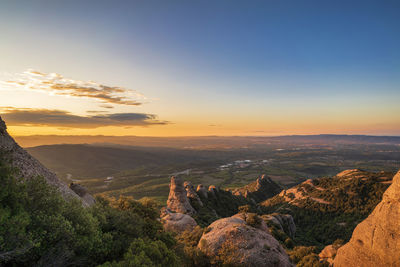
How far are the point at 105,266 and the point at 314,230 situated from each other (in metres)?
75.9

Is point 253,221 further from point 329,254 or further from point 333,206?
point 333,206

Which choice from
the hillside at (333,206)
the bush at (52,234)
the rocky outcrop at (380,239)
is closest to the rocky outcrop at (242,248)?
the bush at (52,234)

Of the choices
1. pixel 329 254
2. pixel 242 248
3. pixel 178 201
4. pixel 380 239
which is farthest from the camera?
pixel 178 201

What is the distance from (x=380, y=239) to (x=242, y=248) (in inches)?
631

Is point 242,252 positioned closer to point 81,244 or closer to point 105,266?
point 105,266

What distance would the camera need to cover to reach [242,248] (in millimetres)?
21719

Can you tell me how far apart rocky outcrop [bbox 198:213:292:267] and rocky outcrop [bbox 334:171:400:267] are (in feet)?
27.8

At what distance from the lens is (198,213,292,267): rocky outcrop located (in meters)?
20.7

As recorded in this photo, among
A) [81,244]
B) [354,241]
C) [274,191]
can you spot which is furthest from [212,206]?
[274,191]

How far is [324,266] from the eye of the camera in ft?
82.9

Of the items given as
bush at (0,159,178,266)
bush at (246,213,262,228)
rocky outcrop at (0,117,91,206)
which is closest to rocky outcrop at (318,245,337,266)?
bush at (246,213,262,228)

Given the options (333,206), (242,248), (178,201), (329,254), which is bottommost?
A: (333,206)

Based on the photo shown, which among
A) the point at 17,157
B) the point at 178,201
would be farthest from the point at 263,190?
the point at 17,157

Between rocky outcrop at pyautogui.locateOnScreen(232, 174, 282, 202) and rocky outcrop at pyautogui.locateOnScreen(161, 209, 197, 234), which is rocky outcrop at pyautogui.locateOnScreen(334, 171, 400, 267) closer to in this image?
rocky outcrop at pyautogui.locateOnScreen(161, 209, 197, 234)
